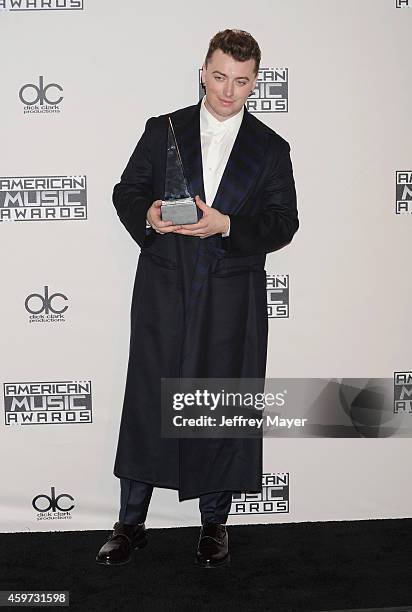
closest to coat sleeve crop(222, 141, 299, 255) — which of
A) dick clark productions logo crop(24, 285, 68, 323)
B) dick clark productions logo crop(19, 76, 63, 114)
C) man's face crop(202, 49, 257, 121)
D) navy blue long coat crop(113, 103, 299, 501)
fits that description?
navy blue long coat crop(113, 103, 299, 501)

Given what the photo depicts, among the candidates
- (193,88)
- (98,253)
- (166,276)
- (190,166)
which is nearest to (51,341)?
(98,253)

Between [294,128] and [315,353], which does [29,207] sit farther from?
[315,353]

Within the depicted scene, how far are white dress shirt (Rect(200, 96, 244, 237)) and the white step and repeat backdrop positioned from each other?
0.30 m

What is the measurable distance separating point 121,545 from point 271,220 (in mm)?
1294

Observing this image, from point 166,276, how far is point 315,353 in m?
0.78

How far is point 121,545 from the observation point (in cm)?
286

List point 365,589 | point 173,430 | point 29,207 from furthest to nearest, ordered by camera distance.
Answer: point 29,207 < point 173,430 < point 365,589

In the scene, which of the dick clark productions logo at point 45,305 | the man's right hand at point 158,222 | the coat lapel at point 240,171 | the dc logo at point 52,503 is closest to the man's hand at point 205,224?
the man's right hand at point 158,222

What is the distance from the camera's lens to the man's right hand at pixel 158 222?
2.61 metres

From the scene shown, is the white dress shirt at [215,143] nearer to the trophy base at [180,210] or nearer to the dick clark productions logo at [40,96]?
the trophy base at [180,210]

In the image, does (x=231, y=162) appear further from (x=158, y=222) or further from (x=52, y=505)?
(x=52, y=505)

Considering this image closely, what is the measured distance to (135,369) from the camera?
2887 millimetres

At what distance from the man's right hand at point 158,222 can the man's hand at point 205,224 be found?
0.02 metres

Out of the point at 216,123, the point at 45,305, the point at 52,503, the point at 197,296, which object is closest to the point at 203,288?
the point at 197,296
